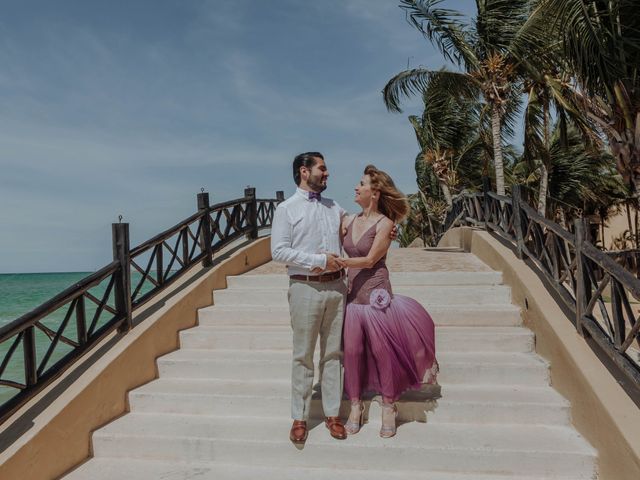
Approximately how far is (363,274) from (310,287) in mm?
524

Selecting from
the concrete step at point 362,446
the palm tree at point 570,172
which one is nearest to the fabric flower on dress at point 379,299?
the concrete step at point 362,446

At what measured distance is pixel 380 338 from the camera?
12.1 ft

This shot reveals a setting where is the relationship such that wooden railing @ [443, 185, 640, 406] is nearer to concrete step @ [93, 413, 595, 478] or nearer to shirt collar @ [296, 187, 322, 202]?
concrete step @ [93, 413, 595, 478]

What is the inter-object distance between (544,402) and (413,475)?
1.31 m

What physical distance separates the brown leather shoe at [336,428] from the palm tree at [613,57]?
6.95 metres

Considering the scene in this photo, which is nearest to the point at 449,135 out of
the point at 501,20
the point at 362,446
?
the point at 501,20

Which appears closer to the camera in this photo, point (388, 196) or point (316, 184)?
point (316, 184)

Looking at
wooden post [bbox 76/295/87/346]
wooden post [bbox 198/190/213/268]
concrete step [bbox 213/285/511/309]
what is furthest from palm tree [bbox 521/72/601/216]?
wooden post [bbox 76/295/87/346]

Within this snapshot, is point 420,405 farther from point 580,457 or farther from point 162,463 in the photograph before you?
point 162,463

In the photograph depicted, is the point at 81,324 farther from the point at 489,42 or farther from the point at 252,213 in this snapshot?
the point at 489,42

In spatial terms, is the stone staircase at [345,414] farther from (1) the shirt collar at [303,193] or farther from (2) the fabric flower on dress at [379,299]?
(1) the shirt collar at [303,193]

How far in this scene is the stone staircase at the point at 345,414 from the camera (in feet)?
11.2

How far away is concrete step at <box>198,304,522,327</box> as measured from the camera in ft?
17.1

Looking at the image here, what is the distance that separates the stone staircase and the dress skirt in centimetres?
29
